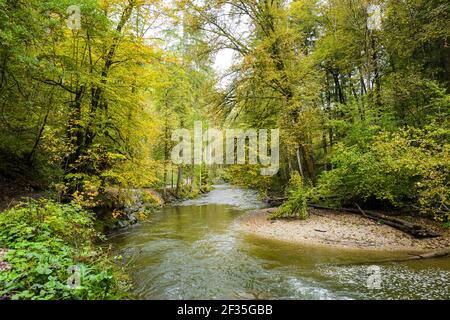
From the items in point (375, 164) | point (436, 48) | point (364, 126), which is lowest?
point (375, 164)

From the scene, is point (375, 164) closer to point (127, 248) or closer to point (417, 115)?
point (417, 115)

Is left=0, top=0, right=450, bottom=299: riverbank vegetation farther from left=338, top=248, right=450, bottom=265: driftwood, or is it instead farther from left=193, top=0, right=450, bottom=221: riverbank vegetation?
left=338, top=248, right=450, bottom=265: driftwood

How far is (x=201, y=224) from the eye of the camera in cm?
1151

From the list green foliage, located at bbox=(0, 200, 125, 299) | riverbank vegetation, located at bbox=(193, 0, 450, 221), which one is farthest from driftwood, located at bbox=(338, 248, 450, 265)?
green foliage, located at bbox=(0, 200, 125, 299)

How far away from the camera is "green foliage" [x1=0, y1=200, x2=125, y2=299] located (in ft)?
11.7

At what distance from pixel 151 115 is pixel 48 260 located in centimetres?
898

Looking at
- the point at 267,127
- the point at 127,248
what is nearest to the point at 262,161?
the point at 267,127

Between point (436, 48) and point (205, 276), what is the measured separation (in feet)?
46.0

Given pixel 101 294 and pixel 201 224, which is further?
pixel 201 224

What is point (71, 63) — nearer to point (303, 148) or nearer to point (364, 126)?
point (303, 148)

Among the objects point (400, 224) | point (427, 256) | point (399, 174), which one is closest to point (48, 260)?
point (427, 256)
